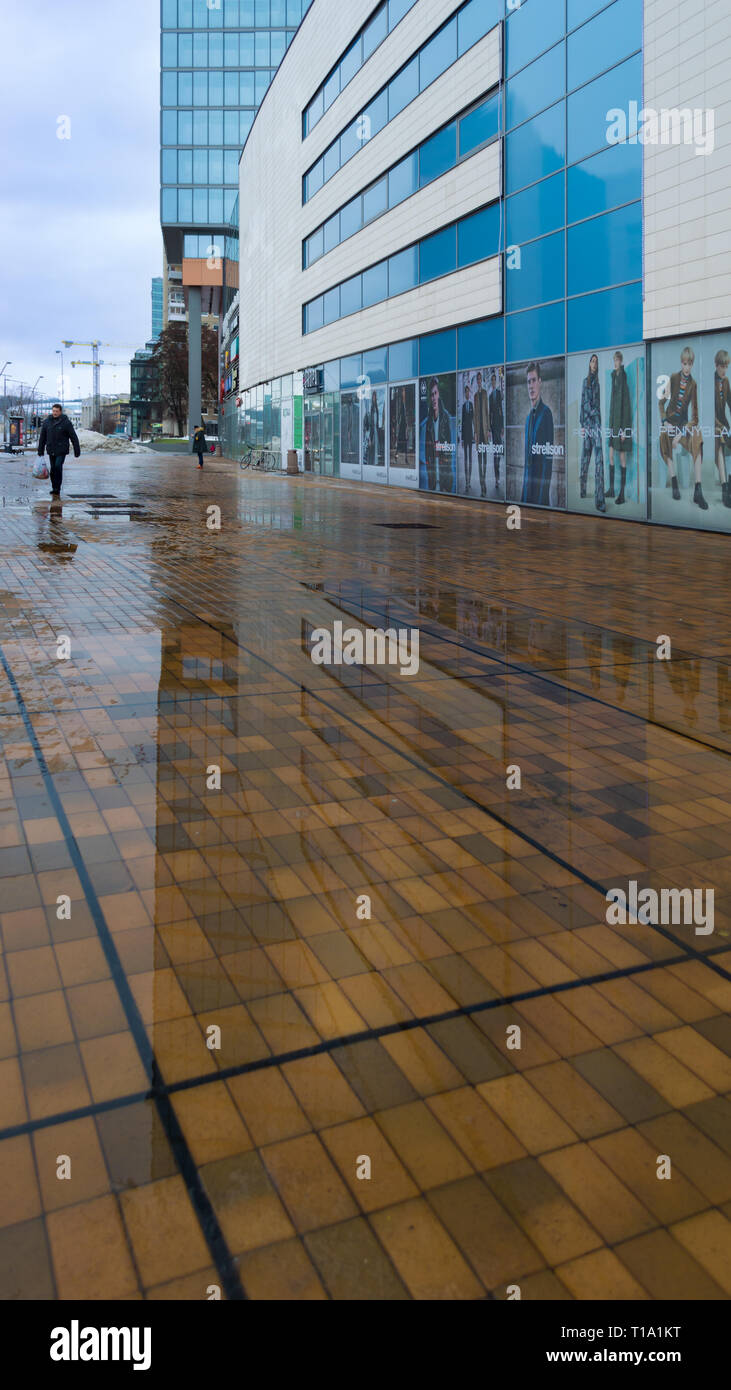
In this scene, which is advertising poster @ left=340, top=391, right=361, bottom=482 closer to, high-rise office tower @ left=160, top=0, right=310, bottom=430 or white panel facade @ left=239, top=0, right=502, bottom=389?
white panel facade @ left=239, top=0, right=502, bottom=389

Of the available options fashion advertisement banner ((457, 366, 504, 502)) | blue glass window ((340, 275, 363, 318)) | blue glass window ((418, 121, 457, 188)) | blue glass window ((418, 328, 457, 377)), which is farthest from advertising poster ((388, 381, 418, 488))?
blue glass window ((418, 121, 457, 188))

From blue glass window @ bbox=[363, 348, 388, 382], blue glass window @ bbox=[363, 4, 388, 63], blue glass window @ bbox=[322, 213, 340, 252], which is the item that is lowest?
blue glass window @ bbox=[363, 348, 388, 382]

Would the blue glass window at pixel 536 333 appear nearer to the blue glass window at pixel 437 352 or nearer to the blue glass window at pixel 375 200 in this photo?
the blue glass window at pixel 437 352

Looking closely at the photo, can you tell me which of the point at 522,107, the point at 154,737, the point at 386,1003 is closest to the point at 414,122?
the point at 522,107

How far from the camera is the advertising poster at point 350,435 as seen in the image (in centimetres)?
3528

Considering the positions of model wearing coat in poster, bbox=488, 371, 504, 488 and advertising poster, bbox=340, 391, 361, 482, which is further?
advertising poster, bbox=340, 391, 361, 482

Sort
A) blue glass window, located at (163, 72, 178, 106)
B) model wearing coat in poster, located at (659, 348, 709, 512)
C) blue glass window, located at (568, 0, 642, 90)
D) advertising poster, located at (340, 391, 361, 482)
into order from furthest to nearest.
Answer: blue glass window, located at (163, 72, 178, 106) < advertising poster, located at (340, 391, 361, 482) < blue glass window, located at (568, 0, 642, 90) < model wearing coat in poster, located at (659, 348, 709, 512)

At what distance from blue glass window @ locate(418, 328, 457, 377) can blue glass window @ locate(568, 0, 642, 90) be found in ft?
23.5

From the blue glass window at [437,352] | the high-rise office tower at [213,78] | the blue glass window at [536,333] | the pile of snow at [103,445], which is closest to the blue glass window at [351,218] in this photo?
the blue glass window at [437,352]

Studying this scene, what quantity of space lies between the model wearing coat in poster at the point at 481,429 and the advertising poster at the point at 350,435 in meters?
10.4

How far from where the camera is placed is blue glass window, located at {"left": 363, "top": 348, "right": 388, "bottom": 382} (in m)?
31.9

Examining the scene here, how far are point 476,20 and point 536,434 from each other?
9.54 meters

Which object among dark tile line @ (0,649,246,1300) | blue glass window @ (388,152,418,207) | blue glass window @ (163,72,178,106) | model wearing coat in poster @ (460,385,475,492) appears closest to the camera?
dark tile line @ (0,649,246,1300)
